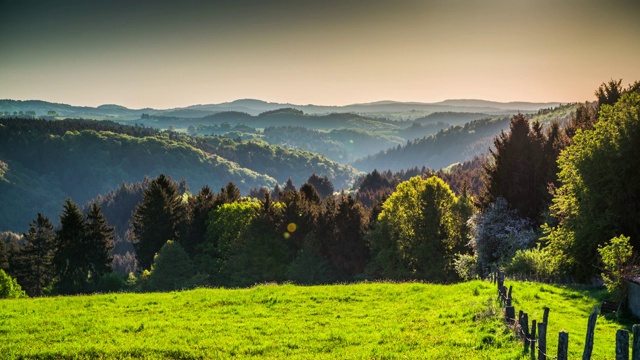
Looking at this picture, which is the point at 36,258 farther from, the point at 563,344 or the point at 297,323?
the point at 563,344

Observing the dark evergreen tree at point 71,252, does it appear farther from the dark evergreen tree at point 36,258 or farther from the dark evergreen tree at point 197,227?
the dark evergreen tree at point 197,227

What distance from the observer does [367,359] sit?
18.1 m

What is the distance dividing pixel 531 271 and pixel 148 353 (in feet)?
102

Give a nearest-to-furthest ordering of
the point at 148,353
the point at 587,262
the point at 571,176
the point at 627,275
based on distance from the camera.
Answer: the point at 148,353 → the point at 627,275 → the point at 587,262 → the point at 571,176

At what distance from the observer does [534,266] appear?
38.6 metres

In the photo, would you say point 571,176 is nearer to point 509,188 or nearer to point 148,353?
point 509,188

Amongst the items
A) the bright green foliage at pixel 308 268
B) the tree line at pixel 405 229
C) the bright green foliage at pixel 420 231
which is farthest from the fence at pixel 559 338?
the bright green foliage at pixel 308 268

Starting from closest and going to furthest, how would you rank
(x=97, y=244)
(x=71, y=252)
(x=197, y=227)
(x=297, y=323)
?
1. (x=297, y=323)
2. (x=71, y=252)
3. (x=97, y=244)
4. (x=197, y=227)

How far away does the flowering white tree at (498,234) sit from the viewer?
49156mm

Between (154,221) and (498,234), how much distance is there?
5430 centimetres

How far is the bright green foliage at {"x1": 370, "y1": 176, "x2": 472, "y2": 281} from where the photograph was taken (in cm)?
5953

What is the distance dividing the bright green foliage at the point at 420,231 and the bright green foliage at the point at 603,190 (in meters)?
23.4

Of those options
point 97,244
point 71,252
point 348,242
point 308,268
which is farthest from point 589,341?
point 97,244

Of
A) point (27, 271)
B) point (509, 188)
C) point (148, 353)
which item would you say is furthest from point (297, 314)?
point (27, 271)
